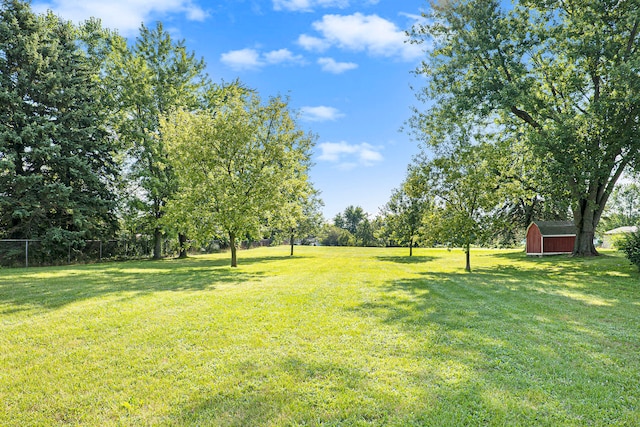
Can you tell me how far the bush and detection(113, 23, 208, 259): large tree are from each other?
24.2 metres

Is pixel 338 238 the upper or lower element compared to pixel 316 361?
lower

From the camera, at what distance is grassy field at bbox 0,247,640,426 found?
9.95 ft

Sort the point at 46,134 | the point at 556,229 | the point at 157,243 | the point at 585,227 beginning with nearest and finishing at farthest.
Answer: the point at 46,134
the point at 585,227
the point at 157,243
the point at 556,229

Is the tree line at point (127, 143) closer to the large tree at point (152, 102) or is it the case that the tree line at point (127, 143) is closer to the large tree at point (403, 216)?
the large tree at point (152, 102)

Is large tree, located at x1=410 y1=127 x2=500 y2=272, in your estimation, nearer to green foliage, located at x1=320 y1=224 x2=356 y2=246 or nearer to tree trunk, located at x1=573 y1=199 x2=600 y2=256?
tree trunk, located at x1=573 y1=199 x2=600 y2=256

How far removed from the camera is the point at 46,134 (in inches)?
728

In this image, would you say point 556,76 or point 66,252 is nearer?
point 556,76

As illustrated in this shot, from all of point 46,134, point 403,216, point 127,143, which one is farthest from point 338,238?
point 46,134

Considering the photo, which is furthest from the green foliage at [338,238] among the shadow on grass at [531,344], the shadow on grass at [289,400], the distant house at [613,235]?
the shadow on grass at [289,400]

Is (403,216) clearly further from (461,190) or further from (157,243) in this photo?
(157,243)

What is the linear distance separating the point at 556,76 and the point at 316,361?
20298mm

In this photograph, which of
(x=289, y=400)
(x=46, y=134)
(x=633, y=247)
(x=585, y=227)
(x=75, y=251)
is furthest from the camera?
(x=75, y=251)

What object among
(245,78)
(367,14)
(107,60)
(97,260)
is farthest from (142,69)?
(367,14)

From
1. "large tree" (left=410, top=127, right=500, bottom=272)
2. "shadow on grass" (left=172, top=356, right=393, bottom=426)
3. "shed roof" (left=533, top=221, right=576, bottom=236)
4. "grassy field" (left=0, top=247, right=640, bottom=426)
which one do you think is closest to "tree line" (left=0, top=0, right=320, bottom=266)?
"large tree" (left=410, top=127, right=500, bottom=272)
